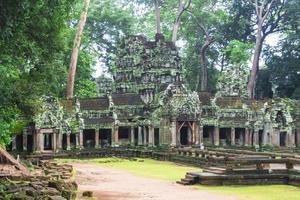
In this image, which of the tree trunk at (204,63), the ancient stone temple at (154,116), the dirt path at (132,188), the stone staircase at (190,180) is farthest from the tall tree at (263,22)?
the stone staircase at (190,180)

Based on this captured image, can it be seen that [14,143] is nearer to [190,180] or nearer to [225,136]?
[225,136]

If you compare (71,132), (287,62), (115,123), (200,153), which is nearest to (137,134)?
(115,123)

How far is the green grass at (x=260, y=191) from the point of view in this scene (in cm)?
1697

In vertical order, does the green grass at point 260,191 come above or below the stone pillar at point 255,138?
below

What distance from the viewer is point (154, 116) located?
42.8 metres

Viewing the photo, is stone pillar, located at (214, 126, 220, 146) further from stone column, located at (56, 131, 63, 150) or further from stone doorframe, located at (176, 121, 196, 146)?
stone column, located at (56, 131, 63, 150)

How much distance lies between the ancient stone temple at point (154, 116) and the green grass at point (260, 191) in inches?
827

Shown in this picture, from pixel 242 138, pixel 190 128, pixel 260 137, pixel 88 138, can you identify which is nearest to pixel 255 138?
pixel 260 137

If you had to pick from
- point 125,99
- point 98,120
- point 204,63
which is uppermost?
point 204,63

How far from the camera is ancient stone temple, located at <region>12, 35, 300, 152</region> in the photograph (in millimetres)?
40312

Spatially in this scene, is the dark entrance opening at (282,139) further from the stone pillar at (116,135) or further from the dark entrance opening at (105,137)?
the dark entrance opening at (105,137)

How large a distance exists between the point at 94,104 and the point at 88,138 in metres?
2.86

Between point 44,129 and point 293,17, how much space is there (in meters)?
28.7

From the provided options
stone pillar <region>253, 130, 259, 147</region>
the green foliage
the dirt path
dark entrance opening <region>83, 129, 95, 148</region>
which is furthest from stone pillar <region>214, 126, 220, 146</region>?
the dirt path
